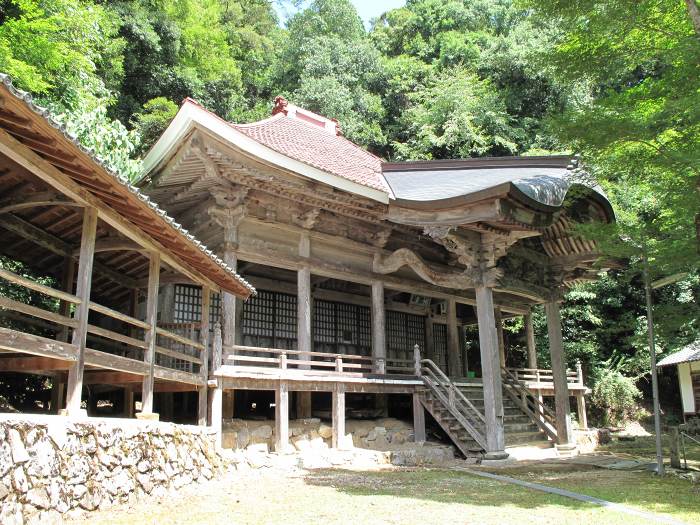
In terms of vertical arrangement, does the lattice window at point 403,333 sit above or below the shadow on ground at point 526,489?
above

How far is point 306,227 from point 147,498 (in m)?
7.20

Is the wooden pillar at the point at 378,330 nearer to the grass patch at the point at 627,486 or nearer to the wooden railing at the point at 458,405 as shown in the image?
the wooden railing at the point at 458,405

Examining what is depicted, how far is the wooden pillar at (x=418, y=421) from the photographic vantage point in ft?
42.2

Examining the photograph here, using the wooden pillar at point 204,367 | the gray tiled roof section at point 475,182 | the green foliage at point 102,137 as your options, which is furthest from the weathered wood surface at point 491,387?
the green foliage at point 102,137

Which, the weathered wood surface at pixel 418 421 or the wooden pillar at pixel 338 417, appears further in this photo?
the weathered wood surface at pixel 418 421

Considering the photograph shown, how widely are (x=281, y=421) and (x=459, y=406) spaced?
13.7 ft

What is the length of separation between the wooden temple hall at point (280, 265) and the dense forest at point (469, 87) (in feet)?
6.52

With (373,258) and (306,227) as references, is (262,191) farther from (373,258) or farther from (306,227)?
(373,258)

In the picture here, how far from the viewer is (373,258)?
14.2m

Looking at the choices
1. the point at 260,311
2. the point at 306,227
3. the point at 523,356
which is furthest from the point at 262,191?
the point at 523,356

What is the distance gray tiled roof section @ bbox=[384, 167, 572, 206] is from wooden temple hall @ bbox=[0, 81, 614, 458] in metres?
0.07

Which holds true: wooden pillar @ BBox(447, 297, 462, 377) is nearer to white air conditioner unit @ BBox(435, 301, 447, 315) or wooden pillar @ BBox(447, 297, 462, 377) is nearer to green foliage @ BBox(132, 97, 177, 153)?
white air conditioner unit @ BBox(435, 301, 447, 315)

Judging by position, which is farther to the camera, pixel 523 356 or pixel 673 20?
pixel 523 356

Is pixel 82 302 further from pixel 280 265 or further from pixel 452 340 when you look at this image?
pixel 452 340
